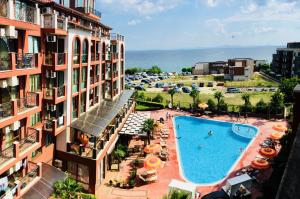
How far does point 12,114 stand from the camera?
1981cm

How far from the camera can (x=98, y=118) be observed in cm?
3212

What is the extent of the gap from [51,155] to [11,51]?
1091 centimetres

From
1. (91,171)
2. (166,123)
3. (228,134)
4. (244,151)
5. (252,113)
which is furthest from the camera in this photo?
(252,113)

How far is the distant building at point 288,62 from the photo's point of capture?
320 feet

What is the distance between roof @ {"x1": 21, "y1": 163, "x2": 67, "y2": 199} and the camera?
853 inches

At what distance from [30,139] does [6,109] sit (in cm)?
440

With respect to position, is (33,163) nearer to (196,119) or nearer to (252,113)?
(196,119)

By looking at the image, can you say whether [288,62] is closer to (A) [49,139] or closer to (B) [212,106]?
(B) [212,106]

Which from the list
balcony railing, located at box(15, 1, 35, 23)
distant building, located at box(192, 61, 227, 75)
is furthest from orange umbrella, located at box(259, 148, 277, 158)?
distant building, located at box(192, 61, 227, 75)

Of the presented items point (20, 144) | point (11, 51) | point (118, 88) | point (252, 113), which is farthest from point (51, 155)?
point (252, 113)

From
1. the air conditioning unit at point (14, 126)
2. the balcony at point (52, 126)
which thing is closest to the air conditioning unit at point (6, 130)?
the air conditioning unit at point (14, 126)

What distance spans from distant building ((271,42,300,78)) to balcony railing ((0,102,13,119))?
94111mm

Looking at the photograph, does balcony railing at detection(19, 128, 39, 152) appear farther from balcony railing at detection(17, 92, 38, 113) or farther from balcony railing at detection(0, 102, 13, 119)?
balcony railing at detection(0, 102, 13, 119)

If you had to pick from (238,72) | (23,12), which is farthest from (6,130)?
(238,72)
